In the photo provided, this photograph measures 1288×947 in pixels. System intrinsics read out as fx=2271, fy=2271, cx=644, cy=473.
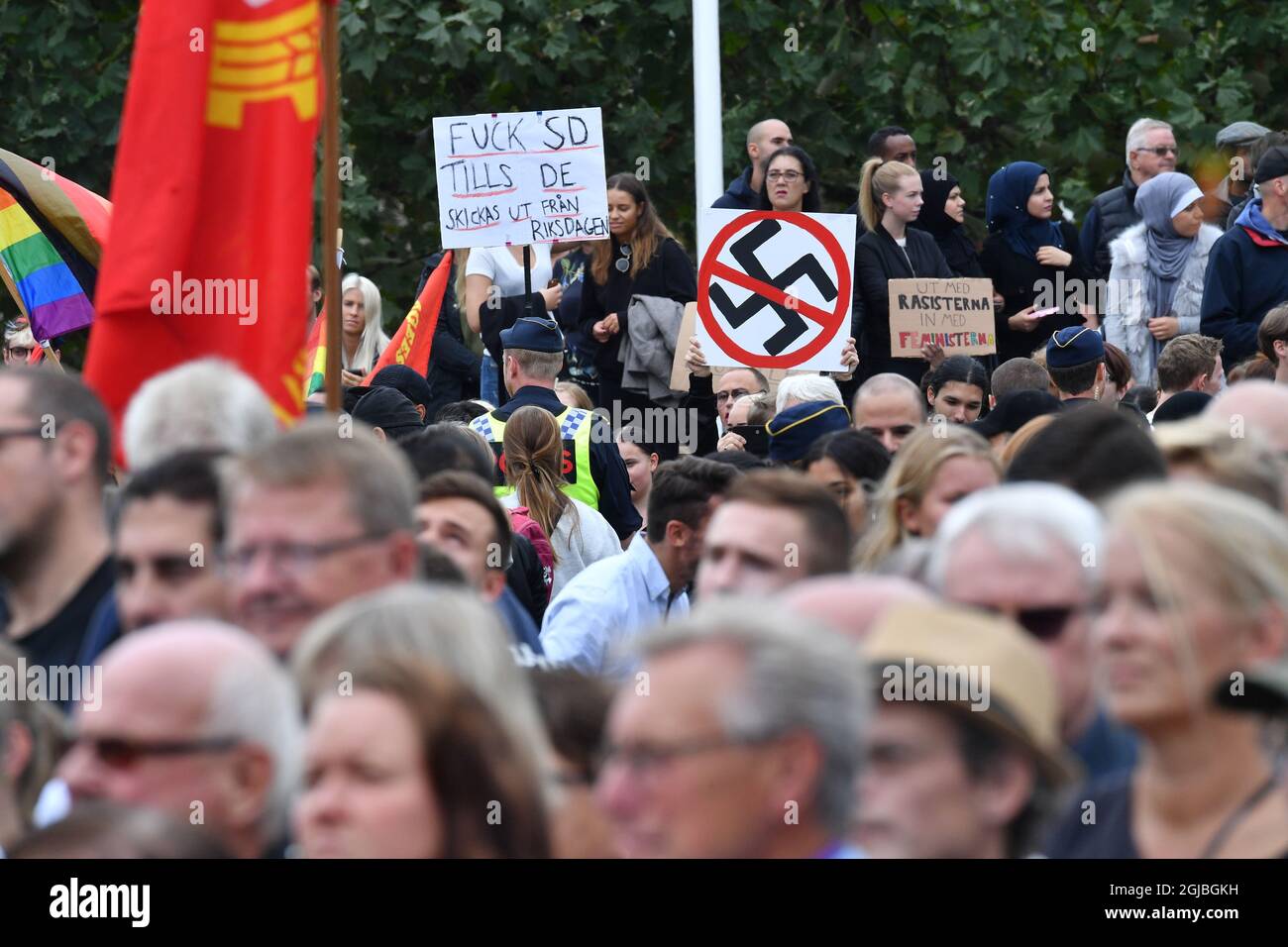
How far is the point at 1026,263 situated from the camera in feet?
39.4

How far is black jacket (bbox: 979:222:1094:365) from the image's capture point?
1200 centimetres

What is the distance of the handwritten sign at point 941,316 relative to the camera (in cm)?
1091

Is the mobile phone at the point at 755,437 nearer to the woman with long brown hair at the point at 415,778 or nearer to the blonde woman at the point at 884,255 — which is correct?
the blonde woman at the point at 884,255

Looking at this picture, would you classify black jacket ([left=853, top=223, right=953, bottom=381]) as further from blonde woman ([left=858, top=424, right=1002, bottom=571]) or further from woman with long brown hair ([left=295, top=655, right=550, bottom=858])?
woman with long brown hair ([left=295, top=655, right=550, bottom=858])

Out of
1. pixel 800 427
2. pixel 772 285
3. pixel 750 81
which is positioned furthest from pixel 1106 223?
pixel 800 427

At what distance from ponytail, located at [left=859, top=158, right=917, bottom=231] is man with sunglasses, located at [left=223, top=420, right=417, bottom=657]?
7.01 m

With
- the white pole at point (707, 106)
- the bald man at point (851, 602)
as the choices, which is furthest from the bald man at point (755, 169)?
the bald man at point (851, 602)

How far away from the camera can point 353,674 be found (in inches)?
134

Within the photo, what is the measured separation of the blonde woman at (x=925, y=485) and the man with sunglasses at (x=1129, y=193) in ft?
22.0

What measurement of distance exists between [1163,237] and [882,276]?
1.64 metres

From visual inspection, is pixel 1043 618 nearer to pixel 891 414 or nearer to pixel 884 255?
pixel 891 414

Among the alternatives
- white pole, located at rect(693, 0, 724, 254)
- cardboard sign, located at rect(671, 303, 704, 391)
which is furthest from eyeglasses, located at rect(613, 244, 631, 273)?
white pole, located at rect(693, 0, 724, 254)

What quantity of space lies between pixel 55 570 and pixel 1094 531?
2.26 metres
